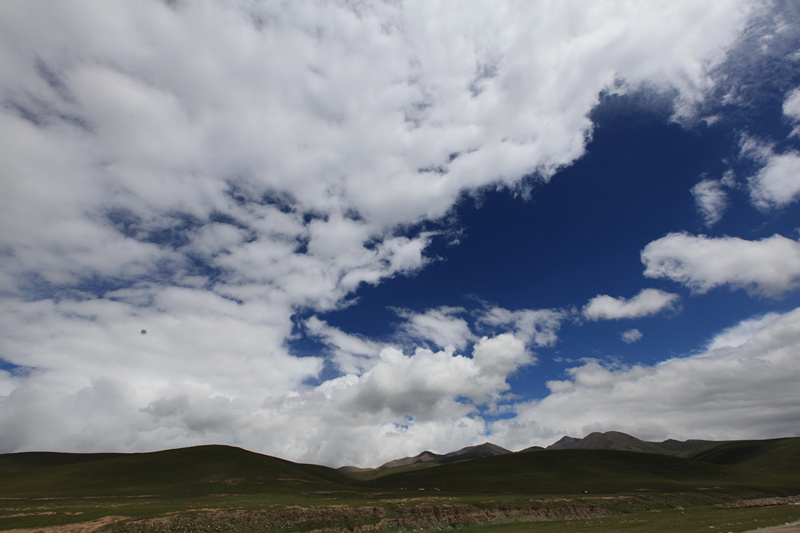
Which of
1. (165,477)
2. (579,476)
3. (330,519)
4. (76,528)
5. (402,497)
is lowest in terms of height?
(330,519)

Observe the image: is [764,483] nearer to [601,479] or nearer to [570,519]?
[601,479]

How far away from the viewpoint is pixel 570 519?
68750 millimetres

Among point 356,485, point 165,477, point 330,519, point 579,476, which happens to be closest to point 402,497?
point 330,519

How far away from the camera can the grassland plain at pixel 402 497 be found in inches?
2172

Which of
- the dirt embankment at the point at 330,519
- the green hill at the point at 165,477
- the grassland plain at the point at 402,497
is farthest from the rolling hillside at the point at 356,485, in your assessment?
the dirt embankment at the point at 330,519

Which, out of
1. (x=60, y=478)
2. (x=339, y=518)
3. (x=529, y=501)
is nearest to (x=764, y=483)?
(x=529, y=501)

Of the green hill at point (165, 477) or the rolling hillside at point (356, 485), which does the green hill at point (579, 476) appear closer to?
the rolling hillside at point (356, 485)

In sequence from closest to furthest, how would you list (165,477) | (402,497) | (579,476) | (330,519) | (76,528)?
(76,528)
(330,519)
(402,497)
(165,477)
(579,476)

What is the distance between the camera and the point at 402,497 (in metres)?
88.3

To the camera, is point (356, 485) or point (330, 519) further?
point (356, 485)

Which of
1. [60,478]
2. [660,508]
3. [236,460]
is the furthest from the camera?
[236,460]

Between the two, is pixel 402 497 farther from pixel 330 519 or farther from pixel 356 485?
pixel 356 485

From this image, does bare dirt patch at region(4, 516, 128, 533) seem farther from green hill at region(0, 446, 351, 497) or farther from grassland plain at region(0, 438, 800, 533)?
green hill at region(0, 446, 351, 497)

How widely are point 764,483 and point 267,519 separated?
6634 inches
